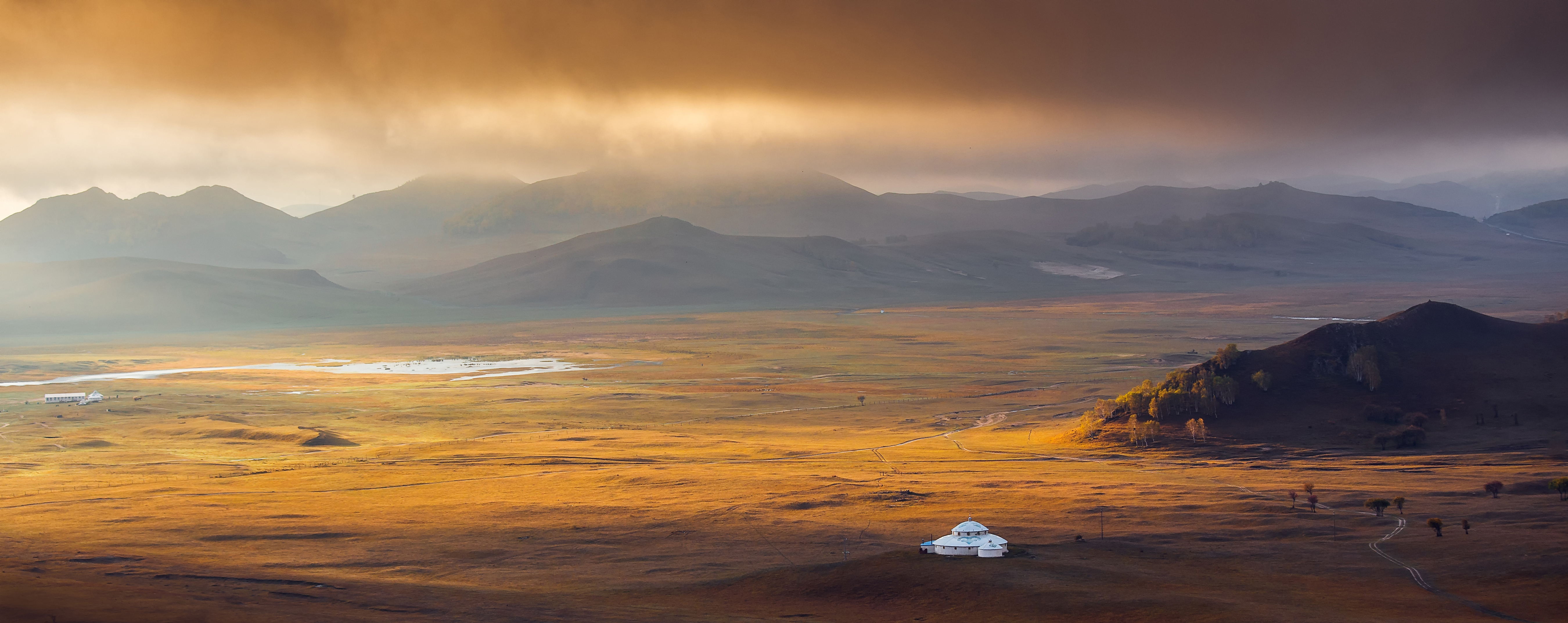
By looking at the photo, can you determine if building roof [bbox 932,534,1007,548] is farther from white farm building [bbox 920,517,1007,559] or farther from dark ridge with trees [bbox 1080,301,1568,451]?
dark ridge with trees [bbox 1080,301,1568,451]

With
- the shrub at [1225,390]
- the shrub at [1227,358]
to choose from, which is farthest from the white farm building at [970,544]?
the shrub at [1227,358]

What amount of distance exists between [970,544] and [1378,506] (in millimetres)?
26027

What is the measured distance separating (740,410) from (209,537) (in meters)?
77.9

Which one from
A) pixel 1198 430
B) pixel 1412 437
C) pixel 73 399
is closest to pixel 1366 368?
pixel 1412 437

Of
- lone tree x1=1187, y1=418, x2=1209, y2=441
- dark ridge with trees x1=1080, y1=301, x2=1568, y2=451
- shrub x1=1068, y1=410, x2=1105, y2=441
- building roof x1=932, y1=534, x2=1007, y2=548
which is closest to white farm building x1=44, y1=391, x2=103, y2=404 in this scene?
shrub x1=1068, y1=410, x2=1105, y2=441

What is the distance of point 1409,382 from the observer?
107 metres

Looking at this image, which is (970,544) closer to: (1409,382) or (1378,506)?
(1378,506)

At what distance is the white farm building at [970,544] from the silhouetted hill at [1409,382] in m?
49.2

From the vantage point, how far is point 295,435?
121000 millimetres

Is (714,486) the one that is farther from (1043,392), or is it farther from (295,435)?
(1043,392)

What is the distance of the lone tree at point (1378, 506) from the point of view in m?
70.1

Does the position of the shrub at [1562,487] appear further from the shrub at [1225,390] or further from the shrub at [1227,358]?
the shrub at [1227,358]

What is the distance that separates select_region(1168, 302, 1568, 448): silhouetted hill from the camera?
100562mm

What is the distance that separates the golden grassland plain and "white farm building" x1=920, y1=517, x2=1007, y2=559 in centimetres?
85
